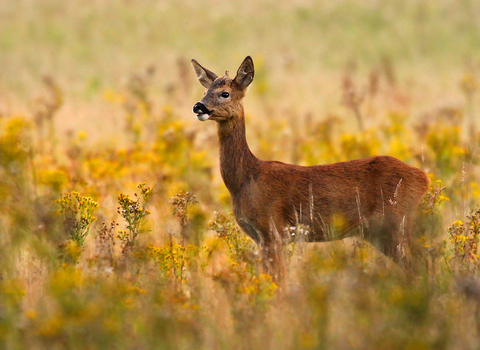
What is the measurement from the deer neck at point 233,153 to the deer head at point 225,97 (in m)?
0.11

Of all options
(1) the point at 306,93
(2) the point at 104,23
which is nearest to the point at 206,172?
(1) the point at 306,93

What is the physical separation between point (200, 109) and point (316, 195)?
158cm

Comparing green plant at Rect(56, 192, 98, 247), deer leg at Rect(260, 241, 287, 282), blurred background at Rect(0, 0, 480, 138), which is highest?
blurred background at Rect(0, 0, 480, 138)

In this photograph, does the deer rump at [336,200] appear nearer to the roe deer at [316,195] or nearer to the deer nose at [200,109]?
the roe deer at [316,195]

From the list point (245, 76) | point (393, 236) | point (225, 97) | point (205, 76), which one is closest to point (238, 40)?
point (205, 76)

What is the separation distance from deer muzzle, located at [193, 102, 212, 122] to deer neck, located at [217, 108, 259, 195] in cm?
40

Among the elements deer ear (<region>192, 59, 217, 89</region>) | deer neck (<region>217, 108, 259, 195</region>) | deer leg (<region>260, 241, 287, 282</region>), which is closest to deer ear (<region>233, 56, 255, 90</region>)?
deer neck (<region>217, 108, 259, 195</region>)

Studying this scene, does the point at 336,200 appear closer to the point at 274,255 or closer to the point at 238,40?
the point at 274,255

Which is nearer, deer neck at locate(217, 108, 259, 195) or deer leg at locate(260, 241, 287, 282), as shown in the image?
deer leg at locate(260, 241, 287, 282)

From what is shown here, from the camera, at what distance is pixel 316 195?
6812mm

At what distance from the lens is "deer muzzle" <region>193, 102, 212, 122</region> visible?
6.74 metres

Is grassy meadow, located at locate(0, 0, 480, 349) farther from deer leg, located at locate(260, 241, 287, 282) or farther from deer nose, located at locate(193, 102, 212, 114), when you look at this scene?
deer nose, located at locate(193, 102, 212, 114)

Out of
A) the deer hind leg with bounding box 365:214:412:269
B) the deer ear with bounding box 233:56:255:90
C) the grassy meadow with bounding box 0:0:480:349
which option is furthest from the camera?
the deer ear with bounding box 233:56:255:90

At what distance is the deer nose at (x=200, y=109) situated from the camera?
673 cm
